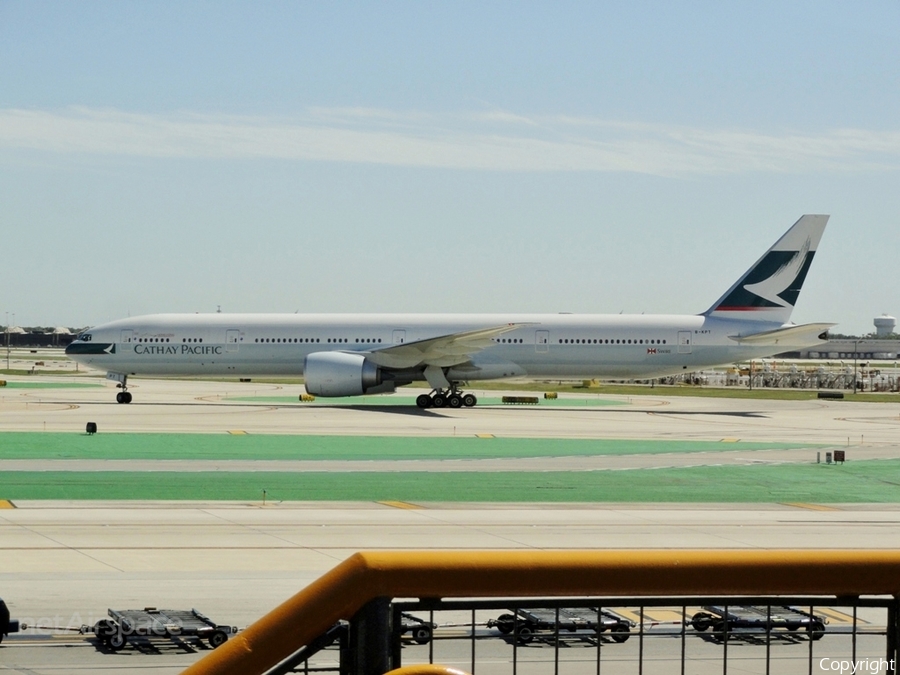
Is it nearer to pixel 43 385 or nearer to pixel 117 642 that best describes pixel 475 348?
pixel 43 385

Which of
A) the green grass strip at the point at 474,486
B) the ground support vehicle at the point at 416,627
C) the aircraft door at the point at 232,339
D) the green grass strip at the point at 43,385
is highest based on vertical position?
the aircraft door at the point at 232,339

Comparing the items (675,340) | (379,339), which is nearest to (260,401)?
(379,339)

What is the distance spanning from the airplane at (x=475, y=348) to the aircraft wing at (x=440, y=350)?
142 mm

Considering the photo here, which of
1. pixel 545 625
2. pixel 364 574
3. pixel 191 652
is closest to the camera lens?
pixel 364 574

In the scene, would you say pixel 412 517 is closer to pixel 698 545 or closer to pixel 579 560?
pixel 698 545

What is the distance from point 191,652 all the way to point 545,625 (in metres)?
5.15

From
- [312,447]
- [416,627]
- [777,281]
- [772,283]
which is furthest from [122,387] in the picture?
[416,627]

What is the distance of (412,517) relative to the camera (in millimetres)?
19312

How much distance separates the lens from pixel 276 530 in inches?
695

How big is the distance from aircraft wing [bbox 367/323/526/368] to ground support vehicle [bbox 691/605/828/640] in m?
37.5

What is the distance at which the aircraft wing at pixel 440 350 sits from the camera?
160 ft

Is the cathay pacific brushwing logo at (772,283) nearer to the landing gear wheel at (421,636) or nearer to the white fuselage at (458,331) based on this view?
the white fuselage at (458,331)

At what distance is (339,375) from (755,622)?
41.8 metres

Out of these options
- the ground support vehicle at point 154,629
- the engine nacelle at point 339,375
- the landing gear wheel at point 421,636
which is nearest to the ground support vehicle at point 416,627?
the landing gear wheel at point 421,636
